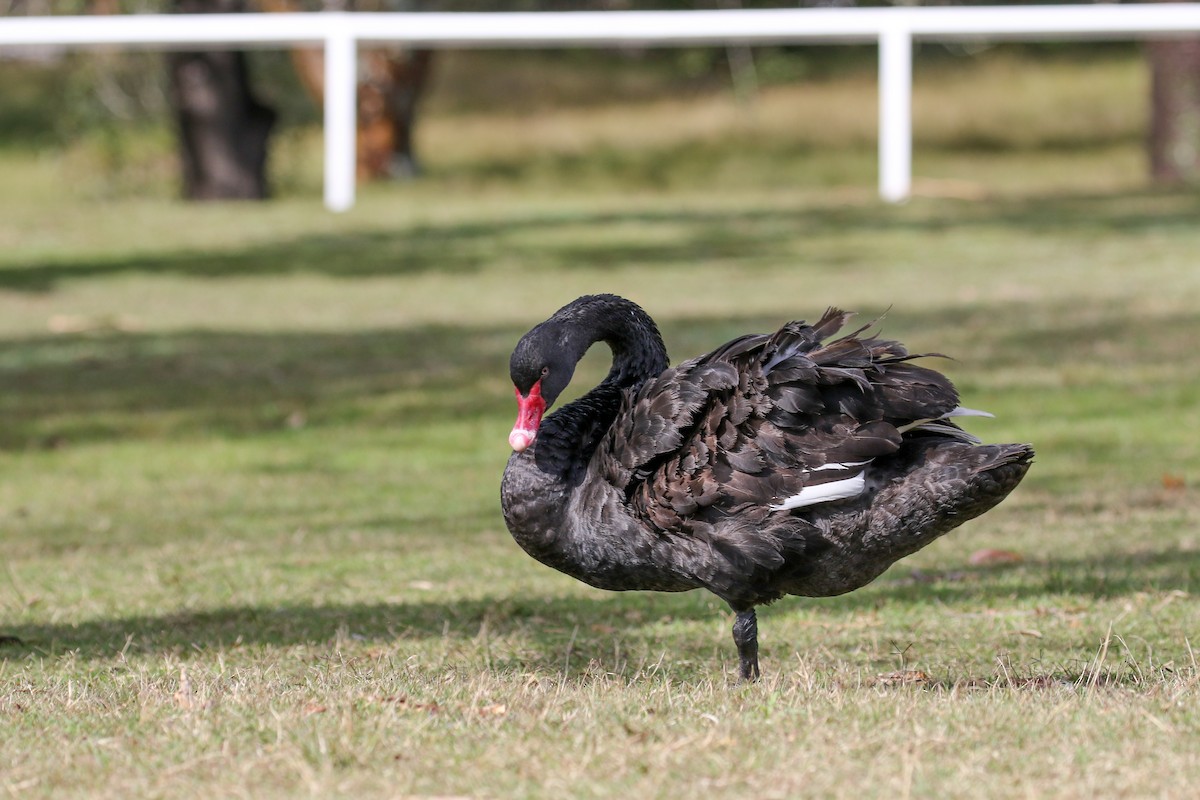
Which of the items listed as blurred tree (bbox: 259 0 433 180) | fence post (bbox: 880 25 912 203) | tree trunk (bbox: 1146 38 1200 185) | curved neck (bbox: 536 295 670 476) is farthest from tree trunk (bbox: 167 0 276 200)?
curved neck (bbox: 536 295 670 476)

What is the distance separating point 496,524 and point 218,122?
15.4 meters

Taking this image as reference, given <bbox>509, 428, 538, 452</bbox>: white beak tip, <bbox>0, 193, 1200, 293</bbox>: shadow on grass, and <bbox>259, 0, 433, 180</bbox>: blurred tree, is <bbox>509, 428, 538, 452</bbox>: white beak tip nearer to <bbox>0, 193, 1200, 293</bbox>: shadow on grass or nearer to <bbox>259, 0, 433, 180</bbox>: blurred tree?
<bbox>0, 193, 1200, 293</bbox>: shadow on grass

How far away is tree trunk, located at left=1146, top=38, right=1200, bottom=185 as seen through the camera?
2334 cm

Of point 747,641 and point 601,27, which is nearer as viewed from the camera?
point 747,641

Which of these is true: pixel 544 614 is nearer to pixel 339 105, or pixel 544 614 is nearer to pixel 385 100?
pixel 339 105

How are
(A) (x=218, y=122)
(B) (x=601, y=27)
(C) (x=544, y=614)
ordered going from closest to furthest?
(C) (x=544, y=614), (B) (x=601, y=27), (A) (x=218, y=122)

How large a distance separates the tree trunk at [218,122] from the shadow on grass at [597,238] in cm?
350

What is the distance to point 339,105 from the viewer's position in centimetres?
2150

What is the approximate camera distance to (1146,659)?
20.0 ft

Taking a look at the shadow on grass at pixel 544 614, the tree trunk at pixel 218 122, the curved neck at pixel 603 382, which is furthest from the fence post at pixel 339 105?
the curved neck at pixel 603 382

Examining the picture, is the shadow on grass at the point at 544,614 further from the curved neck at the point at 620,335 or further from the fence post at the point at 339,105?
the fence post at the point at 339,105

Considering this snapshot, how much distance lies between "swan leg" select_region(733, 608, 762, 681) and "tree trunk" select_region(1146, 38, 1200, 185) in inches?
775

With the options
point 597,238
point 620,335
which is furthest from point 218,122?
point 620,335

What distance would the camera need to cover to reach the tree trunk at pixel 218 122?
23.3m
